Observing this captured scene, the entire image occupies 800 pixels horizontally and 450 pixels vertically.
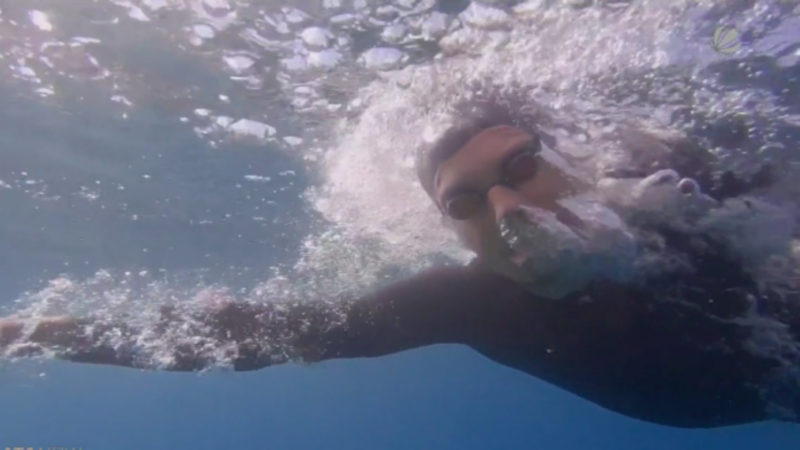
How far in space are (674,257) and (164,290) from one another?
24.2 m

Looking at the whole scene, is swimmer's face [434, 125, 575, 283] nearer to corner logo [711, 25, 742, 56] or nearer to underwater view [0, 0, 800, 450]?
underwater view [0, 0, 800, 450]

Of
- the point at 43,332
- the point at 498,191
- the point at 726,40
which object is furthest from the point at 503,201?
the point at 726,40

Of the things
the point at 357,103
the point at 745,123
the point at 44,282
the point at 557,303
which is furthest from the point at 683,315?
the point at 44,282

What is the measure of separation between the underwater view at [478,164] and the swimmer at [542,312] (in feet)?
0.07

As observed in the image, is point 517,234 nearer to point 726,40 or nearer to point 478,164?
point 478,164

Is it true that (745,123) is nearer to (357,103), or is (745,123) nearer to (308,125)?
(357,103)

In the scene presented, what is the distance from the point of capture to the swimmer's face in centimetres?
399

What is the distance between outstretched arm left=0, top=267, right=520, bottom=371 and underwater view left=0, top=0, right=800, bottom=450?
0.7 inches

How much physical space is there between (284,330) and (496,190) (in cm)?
182

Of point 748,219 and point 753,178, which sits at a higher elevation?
point 753,178

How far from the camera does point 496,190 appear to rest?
403 cm

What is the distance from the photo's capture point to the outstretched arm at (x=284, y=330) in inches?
171

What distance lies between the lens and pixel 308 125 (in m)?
10.5

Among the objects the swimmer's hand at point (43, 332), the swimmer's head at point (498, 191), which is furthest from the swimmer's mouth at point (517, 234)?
the swimmer's hand at point (43, 332)
